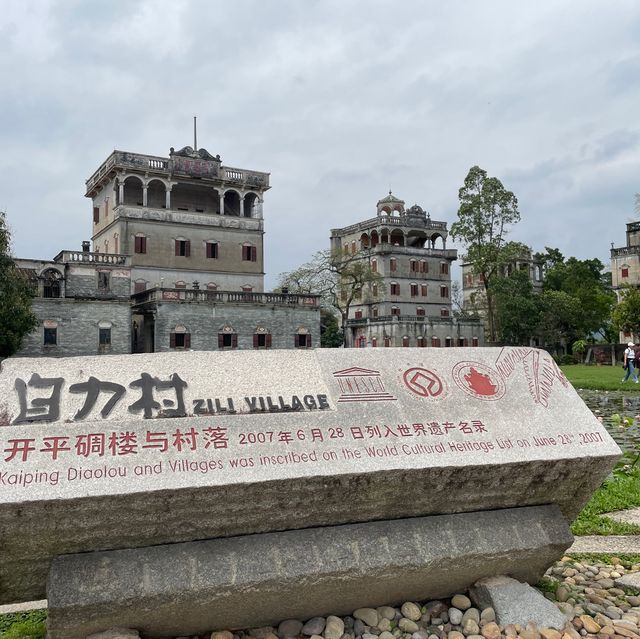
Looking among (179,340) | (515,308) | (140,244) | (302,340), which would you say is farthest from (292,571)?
(515,308)

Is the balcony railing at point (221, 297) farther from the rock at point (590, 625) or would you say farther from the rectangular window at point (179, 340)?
the rock at point (590, 625)

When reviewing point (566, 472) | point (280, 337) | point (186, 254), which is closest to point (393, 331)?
point (280, 337)

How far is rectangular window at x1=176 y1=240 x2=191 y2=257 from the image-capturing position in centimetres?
3528

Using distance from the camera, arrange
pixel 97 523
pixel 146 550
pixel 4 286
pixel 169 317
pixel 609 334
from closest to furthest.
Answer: pixel 97 523, pixel 146 550, pixel 4 286, pixel 169 317, pixel 609 334

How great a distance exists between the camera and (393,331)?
43.5 metres

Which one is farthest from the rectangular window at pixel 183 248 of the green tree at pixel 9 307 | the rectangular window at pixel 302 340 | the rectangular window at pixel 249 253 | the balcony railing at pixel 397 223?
the balcony railing at pixel 397 223

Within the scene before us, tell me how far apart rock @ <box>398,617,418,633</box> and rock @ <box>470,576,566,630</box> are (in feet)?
1.60

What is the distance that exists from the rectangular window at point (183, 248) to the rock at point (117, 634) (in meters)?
33.0

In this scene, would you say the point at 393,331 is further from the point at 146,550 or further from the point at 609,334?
the point at 146,550

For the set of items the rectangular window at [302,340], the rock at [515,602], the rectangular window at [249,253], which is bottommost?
the rock at [515,602]

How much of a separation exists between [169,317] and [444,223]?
27.9m

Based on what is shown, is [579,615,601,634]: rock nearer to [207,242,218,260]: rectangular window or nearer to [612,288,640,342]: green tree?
[207,242,218,260]: rectangular window

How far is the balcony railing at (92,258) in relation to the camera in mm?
30891

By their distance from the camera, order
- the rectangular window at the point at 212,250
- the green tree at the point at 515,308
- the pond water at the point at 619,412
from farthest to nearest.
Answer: the green tree at the point at 515,308
the rectangular window at the point at 212,250
the pond water at the point at 619,412
